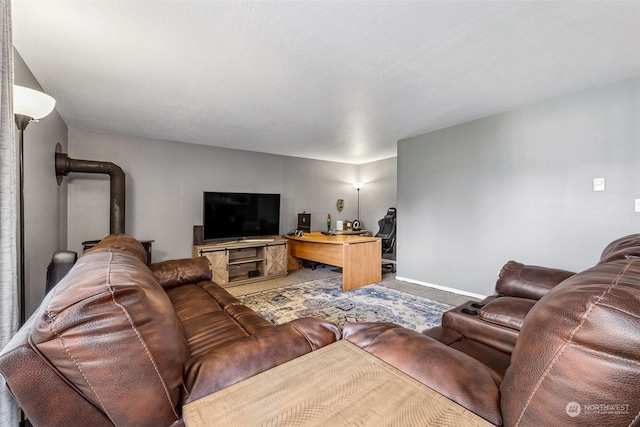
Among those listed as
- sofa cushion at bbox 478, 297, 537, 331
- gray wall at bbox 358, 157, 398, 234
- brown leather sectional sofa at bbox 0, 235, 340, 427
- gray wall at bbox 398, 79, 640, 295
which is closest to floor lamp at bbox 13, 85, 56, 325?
brown leather sectional sofa at bbox 0, 235, 340, 427

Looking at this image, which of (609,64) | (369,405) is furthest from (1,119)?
(609,64)

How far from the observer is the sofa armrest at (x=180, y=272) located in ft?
7.76

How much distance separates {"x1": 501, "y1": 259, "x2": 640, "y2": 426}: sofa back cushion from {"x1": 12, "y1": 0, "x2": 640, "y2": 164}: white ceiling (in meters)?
1.63

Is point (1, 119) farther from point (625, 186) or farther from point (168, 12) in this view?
point (625, 186)

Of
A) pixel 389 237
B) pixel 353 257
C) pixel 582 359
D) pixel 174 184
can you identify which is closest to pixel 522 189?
pixel 353 257

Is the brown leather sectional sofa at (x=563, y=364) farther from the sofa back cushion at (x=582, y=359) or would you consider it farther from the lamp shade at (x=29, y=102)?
the lamp shade at (x=29, y=102)

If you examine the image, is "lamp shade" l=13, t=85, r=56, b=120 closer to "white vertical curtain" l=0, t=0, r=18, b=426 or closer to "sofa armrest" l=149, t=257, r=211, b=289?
"white vertical curtain" l=0, t=0, r=18, b=426

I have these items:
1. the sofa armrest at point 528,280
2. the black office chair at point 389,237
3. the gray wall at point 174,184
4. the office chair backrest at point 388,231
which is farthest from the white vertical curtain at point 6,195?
the office chair backrest at point 388,231

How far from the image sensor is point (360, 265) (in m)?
4.09

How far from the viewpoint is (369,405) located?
61cm

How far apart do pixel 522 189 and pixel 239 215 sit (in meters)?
4.07
